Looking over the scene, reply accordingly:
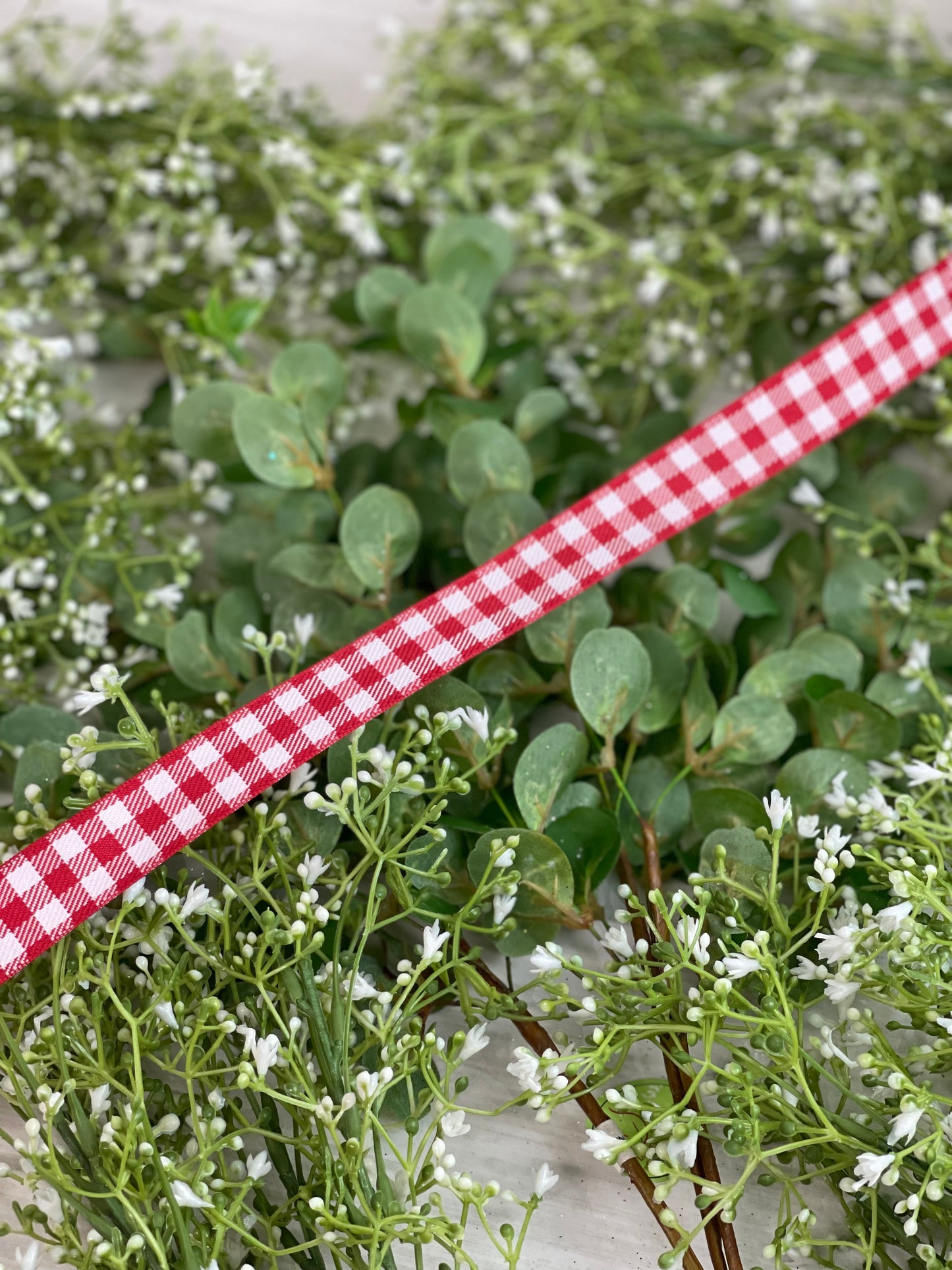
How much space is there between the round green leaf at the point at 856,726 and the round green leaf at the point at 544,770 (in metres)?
0.14

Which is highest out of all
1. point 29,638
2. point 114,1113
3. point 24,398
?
point 24,398

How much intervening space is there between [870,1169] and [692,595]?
0.95 feet

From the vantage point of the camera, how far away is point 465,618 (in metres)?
0.51

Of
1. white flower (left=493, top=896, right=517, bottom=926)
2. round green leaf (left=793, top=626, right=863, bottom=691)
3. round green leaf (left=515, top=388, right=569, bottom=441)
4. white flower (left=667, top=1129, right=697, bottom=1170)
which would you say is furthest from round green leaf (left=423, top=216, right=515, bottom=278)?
white flower (left=667, top=1129, right=697, bottom=1170)

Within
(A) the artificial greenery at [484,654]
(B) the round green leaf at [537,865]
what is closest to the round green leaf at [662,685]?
(A) the artificial greenery at [484,654]

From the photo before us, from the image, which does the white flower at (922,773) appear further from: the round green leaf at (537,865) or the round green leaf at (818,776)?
the round green leaf at (537,865)

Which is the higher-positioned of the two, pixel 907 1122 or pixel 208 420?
pixel 208 420

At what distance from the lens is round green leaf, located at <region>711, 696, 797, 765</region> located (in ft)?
1.71

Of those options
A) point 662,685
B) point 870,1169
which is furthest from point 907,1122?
point 662,685

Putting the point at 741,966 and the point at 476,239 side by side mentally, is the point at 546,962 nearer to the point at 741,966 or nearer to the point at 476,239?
the point at 741,966

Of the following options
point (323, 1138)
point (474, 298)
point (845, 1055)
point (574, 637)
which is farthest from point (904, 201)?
point (323, 1138)

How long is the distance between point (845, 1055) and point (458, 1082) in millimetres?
167

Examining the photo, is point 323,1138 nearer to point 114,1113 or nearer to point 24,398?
point 114,1113

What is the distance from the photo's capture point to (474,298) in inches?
25.8
